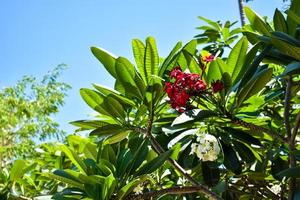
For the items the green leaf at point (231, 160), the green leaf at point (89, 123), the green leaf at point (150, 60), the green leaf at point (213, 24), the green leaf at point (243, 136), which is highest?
the green leaf at point (213, 24)

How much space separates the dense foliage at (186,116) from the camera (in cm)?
162

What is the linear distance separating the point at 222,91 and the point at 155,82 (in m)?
0.25

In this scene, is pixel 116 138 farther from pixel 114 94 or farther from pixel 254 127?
pixel 254 127

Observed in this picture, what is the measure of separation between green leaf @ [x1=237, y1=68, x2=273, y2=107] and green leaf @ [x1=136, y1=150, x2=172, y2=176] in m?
0.33

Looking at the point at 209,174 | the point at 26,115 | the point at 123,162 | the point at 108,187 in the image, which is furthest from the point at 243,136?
the point at 26,115

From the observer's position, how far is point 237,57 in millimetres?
1697

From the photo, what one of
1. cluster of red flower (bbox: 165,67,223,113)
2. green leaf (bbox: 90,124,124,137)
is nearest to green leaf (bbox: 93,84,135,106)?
green leaf (bbox: 90,124,124,137)

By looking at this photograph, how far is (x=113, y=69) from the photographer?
5.76ft

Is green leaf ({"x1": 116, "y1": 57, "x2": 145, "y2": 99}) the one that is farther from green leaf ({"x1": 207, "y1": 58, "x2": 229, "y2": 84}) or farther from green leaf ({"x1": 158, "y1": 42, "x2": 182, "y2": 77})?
green leaf ({"x1": 207, "y1": 58, "x2": 229, "y2": 84})

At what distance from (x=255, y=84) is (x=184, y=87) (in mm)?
248

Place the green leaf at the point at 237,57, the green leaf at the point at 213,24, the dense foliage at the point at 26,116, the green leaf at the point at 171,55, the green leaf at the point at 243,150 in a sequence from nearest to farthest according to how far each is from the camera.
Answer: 1. the green leaf at the point at 237,57
2. the green leaf at the point at 171,55
3. the green leaf at the point at 243,150
4. the green leaf at the point at 213,24
5. the dense foliage at the point at 26,116

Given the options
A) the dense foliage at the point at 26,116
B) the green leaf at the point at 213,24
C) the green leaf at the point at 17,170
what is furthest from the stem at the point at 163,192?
the dense foliage at the point at 26,116

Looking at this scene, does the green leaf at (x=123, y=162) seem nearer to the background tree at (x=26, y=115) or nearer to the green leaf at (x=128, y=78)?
the green leaf at (x=128, y=78)

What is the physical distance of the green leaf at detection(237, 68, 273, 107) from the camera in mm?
1589
